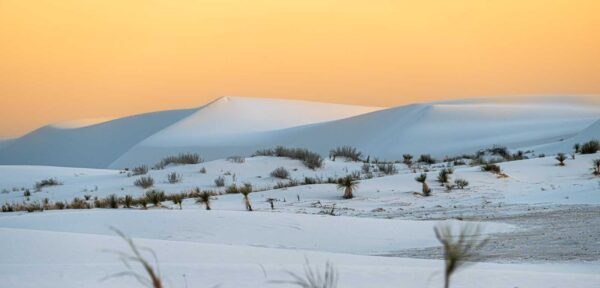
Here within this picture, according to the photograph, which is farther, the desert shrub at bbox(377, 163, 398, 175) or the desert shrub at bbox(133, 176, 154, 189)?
the desert shrub at bbox(377, 163, 398, 175)

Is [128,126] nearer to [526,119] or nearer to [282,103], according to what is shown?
[282,103]

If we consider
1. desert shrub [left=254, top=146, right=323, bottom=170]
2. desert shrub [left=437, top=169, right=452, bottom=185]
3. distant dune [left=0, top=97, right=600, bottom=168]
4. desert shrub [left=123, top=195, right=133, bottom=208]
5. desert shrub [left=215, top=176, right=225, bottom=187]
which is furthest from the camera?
distant dune [left=0, top=97, right=600, bottom=168]

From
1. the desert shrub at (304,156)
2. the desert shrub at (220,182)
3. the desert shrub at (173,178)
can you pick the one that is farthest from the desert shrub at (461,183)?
the desert shrub at (173,178)

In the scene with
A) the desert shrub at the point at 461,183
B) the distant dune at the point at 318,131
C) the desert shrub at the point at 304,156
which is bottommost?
the desert shrub at the point at 461,183

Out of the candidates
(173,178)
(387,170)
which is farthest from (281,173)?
(387,170)

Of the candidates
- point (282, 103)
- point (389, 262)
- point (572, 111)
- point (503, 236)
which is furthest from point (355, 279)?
point (282, 103)

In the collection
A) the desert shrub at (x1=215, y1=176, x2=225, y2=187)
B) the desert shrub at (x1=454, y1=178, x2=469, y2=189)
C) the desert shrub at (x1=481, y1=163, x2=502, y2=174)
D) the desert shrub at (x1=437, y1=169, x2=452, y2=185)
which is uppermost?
the desert shrub at (x1=215, y1=176, x2=225, y2=187)

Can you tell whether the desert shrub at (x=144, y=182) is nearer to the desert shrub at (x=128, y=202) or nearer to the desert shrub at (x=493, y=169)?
the desert shrub at (x=128, y=202)

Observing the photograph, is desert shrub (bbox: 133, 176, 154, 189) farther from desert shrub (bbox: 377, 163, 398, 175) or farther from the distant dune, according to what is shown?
the distant dune

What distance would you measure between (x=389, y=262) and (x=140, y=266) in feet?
7.52

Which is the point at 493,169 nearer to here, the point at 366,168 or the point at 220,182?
the point at 366,168

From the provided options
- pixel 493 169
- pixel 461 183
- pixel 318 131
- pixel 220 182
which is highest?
pixel 318 131

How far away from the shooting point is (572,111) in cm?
6906

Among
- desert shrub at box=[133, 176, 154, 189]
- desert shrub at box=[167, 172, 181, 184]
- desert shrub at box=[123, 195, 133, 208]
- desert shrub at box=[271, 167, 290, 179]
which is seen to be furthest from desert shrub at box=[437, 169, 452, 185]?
desert shrub at box=[133, 176, 154, 189]
